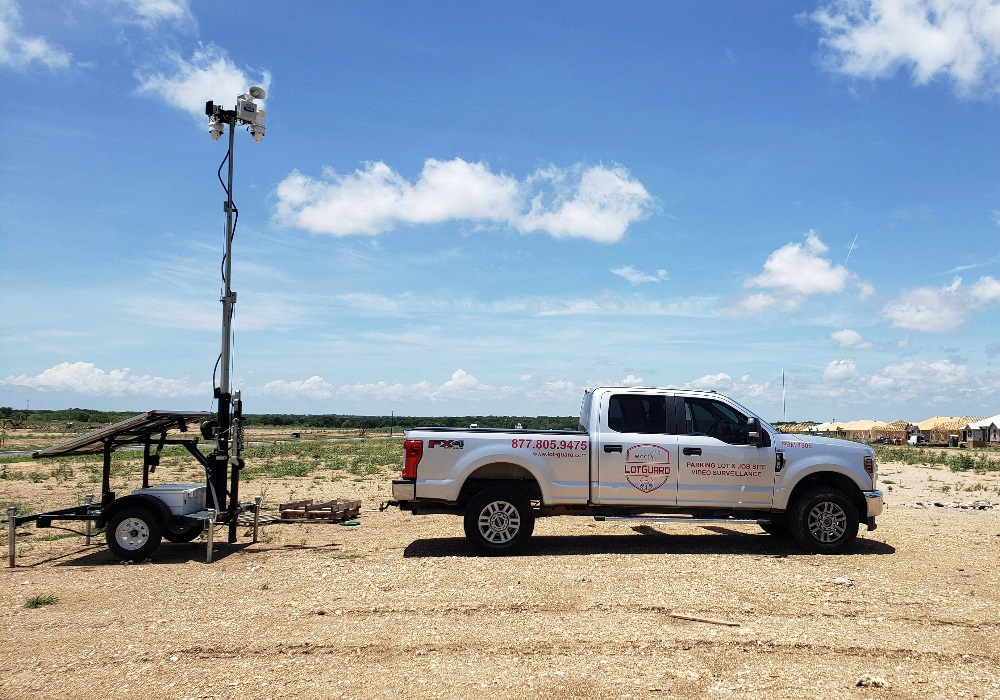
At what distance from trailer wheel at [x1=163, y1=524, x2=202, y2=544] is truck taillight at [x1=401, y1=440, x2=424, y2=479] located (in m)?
3.06

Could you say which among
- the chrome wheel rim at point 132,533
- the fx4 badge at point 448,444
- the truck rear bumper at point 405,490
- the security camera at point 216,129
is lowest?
the chrome wheel rim at point 132,533

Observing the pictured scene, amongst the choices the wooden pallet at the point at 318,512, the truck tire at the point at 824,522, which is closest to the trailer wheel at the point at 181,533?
the wooden pallet at the point at 318,512

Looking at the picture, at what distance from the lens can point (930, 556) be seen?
11.0 metres

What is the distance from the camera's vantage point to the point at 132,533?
1072 cm

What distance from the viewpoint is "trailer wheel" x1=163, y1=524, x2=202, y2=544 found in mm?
10883

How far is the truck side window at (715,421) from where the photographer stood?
11.3 m

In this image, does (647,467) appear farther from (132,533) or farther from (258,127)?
(258,127)

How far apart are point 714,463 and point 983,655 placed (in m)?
4.83

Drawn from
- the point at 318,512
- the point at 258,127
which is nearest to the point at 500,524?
the point at 318,512

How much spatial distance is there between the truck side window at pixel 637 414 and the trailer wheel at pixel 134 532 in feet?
21.7

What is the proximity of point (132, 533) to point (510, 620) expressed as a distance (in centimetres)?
615

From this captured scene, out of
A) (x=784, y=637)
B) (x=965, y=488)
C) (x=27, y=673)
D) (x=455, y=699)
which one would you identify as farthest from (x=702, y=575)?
(x=965, y=488)

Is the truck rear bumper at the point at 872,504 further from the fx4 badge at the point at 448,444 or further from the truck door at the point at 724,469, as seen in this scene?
the fx4 badge at the point at 448,444

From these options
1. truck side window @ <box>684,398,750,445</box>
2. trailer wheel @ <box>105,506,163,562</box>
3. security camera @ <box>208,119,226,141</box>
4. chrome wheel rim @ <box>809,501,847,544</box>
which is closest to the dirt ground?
trailer wheel @ <box>105,506,163,562</box>
